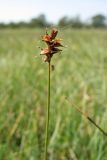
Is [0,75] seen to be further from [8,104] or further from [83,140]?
[83,140]

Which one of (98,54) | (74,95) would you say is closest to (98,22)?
(98,54)

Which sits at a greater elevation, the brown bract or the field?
the brown bract

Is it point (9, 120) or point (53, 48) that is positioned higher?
point (53, 48)

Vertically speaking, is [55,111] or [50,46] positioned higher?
[50,46]

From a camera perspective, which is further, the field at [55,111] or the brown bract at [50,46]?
the field at [55,111]

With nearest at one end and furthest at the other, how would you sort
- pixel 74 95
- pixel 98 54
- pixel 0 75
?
pixel 74 95
pixel 0 75
pixel 98 54

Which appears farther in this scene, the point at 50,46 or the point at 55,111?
the point at 55,111

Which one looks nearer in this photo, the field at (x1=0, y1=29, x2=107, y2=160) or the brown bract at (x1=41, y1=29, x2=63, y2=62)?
the brown bract at (x1=41, y1=29, x2=63, y2=62)

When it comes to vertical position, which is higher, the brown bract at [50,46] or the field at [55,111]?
the brown bract at [50,46]
